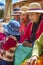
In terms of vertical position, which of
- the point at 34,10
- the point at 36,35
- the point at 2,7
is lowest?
the point at 2,7

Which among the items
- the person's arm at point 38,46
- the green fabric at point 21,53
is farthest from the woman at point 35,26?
the person's arm at point 38,46

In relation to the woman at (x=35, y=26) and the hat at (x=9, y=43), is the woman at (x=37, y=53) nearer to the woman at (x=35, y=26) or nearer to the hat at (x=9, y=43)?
the woman at (x=35, y=26)

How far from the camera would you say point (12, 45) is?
2.23m

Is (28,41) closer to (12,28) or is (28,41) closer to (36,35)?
(36,35)

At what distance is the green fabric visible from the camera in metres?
1.89

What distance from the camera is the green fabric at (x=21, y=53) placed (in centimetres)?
189

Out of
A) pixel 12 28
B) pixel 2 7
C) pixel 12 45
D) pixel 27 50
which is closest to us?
pixel 27 50

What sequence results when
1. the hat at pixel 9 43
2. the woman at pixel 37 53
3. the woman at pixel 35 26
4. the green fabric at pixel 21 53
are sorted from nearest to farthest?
1. the woman at pixel 37 53
2. the green fabric at pixel 21 53
3. the woman at pixel 35 26
4. the hat at pixel 9 43

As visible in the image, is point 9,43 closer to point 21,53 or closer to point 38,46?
point 21,53

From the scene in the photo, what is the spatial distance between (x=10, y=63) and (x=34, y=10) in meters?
0.60

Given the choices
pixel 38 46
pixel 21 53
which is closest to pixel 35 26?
pixel 21 53

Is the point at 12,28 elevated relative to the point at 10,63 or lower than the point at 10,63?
elevated

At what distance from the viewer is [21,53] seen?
199 cm

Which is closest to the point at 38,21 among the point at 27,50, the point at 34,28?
the point at 34,28
